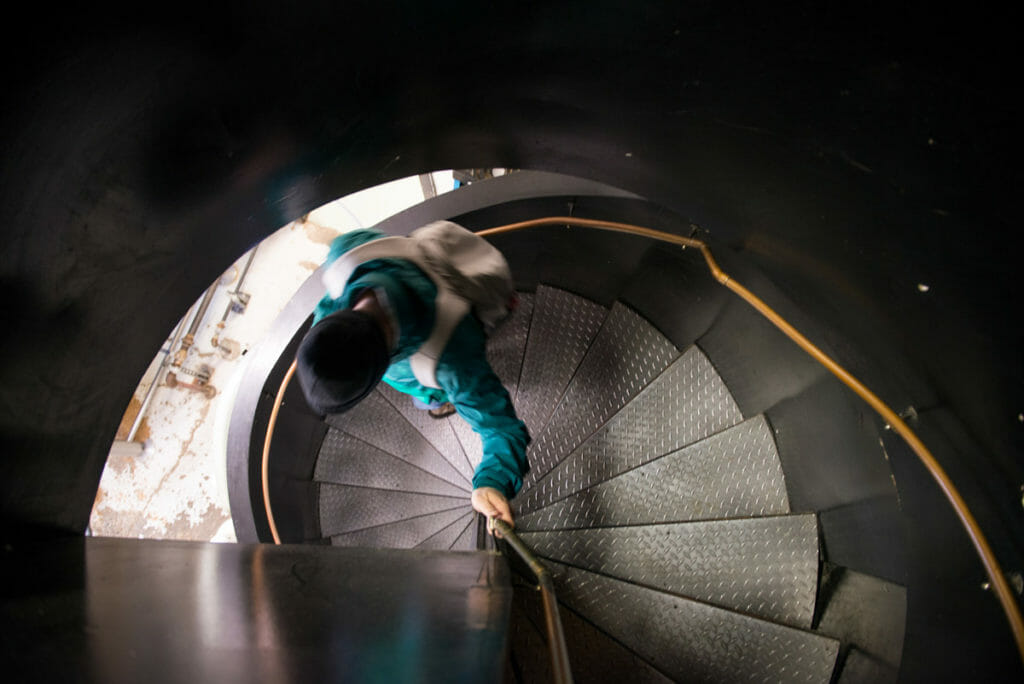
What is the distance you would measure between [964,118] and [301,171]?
5.11 ft

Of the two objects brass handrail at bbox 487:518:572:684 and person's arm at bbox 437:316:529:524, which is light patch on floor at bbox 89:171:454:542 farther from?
brass handrail at bbox 487:518:572:684

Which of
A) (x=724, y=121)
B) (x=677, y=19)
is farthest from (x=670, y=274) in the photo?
(x=677, y=19)

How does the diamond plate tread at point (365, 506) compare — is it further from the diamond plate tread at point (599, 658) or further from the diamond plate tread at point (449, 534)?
the diamond plate tread at point (599, 658)

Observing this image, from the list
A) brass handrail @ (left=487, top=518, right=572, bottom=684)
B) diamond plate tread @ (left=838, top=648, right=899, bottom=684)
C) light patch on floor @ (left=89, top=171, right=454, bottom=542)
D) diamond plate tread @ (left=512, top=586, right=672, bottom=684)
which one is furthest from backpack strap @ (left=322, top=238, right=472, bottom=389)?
light patch on floor @ (left=89, top=171, right=454, bottom=542)

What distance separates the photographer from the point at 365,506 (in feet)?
11.2

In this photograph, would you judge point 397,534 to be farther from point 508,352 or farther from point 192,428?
point 192,428

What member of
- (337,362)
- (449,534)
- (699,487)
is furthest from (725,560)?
(337,362)

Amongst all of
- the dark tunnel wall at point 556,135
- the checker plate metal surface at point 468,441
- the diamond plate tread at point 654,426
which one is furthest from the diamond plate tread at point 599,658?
the dark tunnel wall at point 556,135

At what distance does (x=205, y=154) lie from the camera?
4.07ft

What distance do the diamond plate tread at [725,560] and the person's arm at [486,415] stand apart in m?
0.85

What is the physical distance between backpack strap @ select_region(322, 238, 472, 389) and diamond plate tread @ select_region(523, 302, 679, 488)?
123cm

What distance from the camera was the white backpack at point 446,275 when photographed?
1.99m

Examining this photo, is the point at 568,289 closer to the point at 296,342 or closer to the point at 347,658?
the point at 296,342

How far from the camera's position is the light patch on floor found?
4258 millimetres
